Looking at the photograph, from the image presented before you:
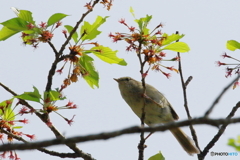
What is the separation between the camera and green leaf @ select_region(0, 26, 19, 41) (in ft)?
14.3

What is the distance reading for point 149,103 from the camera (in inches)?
277

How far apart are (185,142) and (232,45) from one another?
320 cm

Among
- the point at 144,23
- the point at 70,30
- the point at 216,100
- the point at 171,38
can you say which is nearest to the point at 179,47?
the point at 171,38

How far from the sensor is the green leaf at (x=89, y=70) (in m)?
4.55

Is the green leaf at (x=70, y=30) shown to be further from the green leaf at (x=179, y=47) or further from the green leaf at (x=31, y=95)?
the green leaf at (x=179, y=47)

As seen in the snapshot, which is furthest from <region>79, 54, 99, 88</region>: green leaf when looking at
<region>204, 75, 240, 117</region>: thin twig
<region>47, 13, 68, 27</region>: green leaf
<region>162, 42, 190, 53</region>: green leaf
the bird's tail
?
the bird's tail

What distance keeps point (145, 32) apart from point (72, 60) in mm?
844

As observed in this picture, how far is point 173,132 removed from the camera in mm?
7996

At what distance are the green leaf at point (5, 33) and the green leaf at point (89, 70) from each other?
0.80 m

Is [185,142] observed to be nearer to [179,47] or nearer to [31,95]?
[179,47]

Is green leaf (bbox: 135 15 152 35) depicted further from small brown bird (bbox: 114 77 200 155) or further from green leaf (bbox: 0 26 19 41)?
small brown bird (bbox: 114 77 200 155)

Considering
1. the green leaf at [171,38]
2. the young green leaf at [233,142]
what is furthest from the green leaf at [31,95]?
the young green leaf at [233,142]

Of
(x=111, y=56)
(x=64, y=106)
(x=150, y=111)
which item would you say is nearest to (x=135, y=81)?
(x=150, y=111)

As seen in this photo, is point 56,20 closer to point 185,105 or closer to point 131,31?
point 131,31
